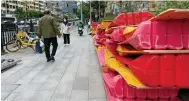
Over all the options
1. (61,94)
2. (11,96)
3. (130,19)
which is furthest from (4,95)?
(130,19)

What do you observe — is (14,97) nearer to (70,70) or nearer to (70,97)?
(70,97)

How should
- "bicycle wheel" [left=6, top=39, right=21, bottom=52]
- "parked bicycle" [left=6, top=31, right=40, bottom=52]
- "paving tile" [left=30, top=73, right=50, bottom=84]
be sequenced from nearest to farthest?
"paving tile" [left=30, top=73, right=50, bottom=84], "bicycle wheel" [left=6, top=39, right=21, bottom=52], "parked bicycle" [left=6, top=31, right=40, bottom=52]

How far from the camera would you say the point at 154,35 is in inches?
140

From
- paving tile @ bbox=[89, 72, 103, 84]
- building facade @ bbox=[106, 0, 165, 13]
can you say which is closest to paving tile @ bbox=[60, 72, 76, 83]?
paving tile @ bbox=[89, 72, 103, 84]

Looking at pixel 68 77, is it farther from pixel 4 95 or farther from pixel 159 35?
pixel 159 35

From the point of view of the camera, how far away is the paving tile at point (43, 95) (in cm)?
537

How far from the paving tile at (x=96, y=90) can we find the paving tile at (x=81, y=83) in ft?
0.34

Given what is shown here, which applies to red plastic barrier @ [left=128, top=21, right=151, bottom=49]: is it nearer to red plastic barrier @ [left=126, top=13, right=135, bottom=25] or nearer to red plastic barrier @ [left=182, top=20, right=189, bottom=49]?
red plastic barrier @ [left=182, top=20, right=189, bottom=49]

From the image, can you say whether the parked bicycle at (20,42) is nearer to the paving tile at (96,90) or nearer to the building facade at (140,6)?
the building facade at (140,6)

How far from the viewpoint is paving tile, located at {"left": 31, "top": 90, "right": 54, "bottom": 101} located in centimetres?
537

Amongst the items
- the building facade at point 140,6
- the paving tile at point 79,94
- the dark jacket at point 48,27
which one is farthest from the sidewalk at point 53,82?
the building facade at point 140,6

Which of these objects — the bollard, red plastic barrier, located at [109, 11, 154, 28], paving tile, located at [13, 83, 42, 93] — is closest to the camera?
red plastic barrier, located at [109, 11, 154, 28]

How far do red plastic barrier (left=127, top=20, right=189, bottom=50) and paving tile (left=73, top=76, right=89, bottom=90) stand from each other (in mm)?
2752

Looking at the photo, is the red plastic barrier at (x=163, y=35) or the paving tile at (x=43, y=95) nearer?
the red plastic barrier at (x=163, y=35)
